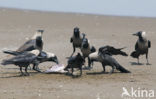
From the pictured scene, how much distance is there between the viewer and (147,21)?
94.7 feet

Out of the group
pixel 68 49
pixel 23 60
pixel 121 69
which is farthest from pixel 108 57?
pixel 68 49

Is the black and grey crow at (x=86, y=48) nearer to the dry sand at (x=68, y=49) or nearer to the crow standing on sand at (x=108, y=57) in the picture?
the dry sand at (x=68, y=49)

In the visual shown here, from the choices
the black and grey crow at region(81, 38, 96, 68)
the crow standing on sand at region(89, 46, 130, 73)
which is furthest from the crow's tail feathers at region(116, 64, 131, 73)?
the black and grey crow at region(81, 38, 96, 68)

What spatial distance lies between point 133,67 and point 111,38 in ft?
21.7

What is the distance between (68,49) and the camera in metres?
19.0

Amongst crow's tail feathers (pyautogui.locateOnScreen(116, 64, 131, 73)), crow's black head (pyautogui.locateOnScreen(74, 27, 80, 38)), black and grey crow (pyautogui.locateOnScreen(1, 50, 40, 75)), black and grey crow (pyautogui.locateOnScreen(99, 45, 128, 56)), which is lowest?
crow's tail feathers (pyautogui.locateOnScreen(116, 64, 131, 73))

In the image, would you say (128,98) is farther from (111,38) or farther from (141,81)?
(111,38)

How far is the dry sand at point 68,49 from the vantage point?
1106 cm

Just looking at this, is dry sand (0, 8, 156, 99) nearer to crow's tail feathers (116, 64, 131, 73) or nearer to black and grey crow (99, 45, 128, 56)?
crow's tail feathers (116, 64, 131, 73)

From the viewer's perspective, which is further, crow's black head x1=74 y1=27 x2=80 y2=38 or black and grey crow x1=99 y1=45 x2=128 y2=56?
crow's black head x1=74 y1=27 x2=80 y2=38

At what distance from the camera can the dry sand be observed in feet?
36.3

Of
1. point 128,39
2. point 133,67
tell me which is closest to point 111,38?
point 128,39

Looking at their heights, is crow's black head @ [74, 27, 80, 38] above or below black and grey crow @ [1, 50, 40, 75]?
above

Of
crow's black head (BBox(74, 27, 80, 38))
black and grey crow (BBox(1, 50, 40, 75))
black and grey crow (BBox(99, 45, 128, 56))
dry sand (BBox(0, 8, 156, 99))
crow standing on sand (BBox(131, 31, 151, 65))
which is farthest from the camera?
crow's black head (BBox(74, 27, 80, 38))
